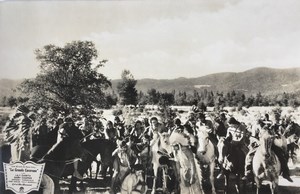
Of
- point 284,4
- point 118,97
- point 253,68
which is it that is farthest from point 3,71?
point 284,4

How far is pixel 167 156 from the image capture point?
7.27 metres

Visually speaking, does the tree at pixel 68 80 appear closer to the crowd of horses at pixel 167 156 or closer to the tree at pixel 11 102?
the tree at pixel 11 102

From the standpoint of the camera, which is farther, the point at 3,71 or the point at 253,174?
the point at 3,71

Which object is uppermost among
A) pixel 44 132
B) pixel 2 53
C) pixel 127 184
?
pixel 2 53

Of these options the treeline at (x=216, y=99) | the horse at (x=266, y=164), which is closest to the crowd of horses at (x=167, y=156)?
the horse at (x=266, y=164)

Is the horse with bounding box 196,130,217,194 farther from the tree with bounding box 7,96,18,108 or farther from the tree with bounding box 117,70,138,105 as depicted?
the tree with bounding box 7,96,18,108

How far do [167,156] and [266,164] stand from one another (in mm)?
1346

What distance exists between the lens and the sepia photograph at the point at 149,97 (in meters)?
7.03

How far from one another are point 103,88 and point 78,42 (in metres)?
0.78

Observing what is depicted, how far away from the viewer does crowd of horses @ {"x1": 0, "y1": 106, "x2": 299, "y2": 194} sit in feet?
23.1

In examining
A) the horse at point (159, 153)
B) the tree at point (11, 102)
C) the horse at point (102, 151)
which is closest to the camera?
the horse at point (159, 153)

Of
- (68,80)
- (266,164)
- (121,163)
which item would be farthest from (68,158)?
(266,164)

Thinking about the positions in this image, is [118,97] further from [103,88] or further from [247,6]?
[247,6]

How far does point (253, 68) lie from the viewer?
709cm
